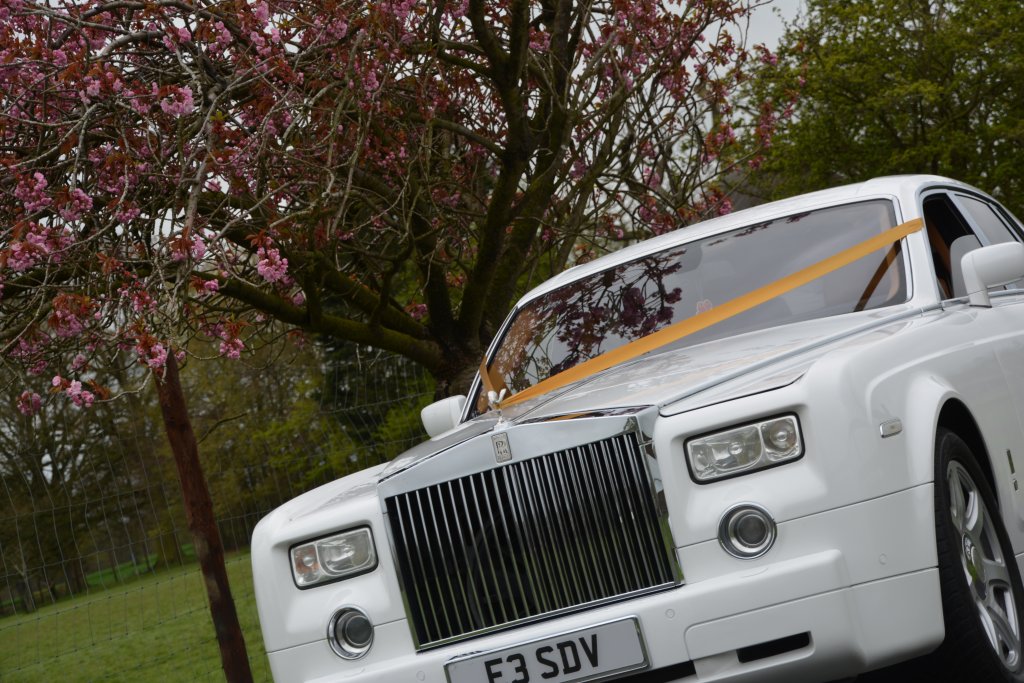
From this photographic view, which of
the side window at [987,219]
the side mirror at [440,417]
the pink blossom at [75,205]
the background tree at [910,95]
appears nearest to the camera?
the side mirror at [440,417]

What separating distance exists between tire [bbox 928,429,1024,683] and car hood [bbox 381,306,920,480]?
49 centimetres

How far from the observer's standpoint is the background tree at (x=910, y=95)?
36219 mm

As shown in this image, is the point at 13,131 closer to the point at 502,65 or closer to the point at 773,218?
the point at 502,65

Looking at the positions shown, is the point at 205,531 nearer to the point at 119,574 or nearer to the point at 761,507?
the point at 119,574

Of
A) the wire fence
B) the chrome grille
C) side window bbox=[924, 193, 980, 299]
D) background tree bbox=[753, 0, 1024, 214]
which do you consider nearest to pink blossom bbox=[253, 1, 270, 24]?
the wire fence

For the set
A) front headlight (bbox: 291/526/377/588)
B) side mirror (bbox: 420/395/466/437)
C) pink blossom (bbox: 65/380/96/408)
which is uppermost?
pink blossom (bbox: 65/380/96/408)

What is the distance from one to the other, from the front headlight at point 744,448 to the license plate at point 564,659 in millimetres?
501

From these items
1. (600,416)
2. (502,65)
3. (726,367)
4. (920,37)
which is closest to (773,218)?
(726,367)

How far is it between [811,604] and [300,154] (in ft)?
20.0

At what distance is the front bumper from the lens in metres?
3.53

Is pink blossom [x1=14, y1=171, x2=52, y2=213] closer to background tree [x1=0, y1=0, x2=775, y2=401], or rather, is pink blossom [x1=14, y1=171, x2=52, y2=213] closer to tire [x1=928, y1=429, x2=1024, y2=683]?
background tree [x1=0, y1=0, x2=775, y2=401]

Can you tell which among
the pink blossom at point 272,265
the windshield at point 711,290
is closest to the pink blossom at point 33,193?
the pink blossom at point 272,265

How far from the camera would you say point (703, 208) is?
535 inches

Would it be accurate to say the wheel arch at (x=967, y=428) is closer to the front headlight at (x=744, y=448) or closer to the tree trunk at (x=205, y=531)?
the front headlight at (x=744, y=448)
